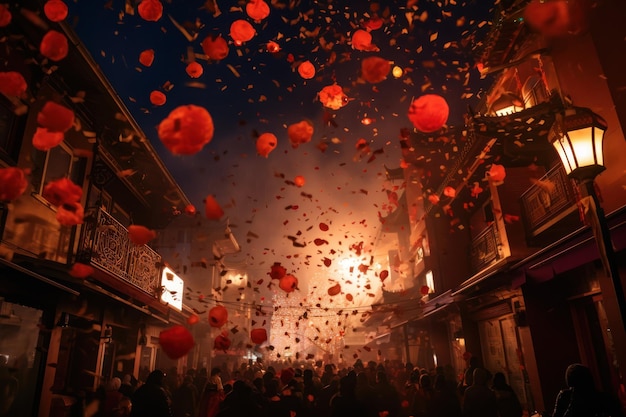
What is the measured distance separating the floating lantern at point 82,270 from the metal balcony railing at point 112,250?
0.64ft

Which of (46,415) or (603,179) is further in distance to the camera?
(46,415)

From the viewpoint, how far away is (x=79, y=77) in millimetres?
10164

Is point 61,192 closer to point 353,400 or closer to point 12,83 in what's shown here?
point 12,83

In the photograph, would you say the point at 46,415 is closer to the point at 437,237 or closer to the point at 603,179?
the point at 603,179

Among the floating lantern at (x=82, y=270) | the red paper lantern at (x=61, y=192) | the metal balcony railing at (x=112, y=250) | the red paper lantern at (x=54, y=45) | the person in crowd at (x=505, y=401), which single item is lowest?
the person in crowd at (x=505, y=401)

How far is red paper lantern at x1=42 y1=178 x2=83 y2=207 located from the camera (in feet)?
31.9

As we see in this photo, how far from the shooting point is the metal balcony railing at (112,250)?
1052 cm

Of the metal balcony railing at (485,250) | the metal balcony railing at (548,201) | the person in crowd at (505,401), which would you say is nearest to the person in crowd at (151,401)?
the person in crowd at (505,401)

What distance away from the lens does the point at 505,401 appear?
6.89m

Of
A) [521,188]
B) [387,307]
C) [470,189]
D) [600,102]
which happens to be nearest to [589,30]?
[600,102]

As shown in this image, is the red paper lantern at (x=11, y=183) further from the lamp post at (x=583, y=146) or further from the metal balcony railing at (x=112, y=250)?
the lamp post at (x=583, y=146)

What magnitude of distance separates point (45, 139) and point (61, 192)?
1422mm

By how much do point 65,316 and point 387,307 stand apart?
2064 cm

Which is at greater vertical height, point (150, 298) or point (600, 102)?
point (600, 102)
